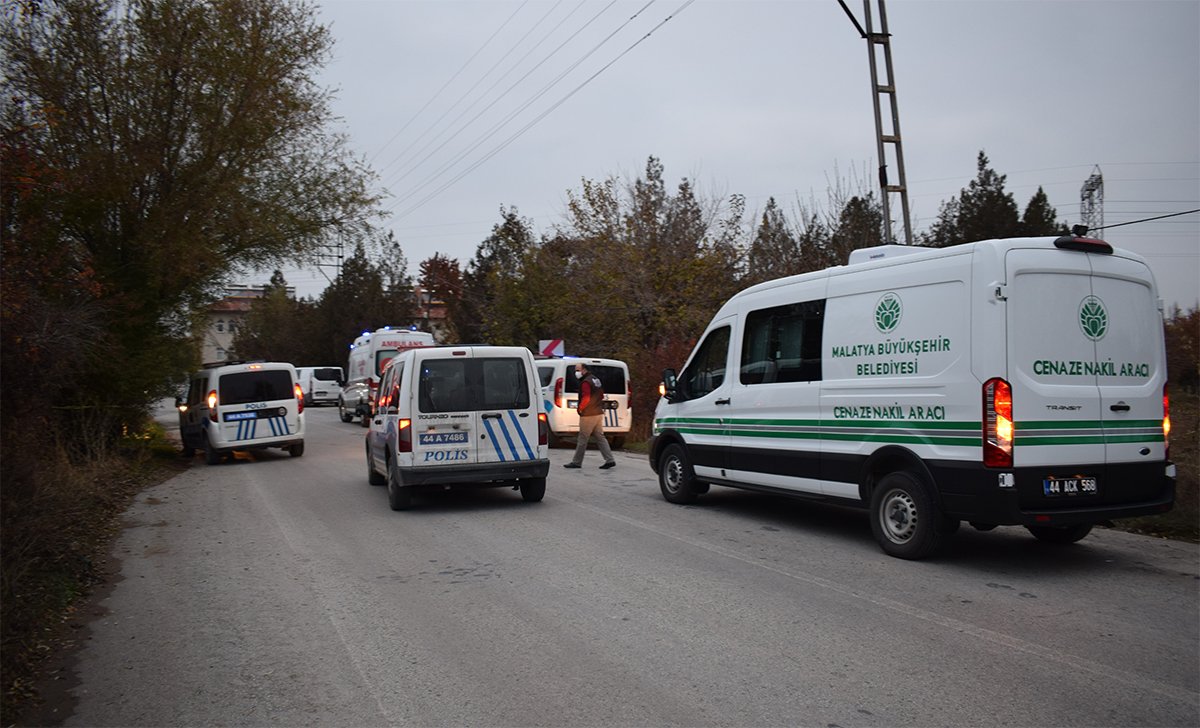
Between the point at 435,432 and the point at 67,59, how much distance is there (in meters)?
10.2

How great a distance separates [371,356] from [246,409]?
1097 cm

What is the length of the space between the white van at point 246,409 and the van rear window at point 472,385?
27.5 feet

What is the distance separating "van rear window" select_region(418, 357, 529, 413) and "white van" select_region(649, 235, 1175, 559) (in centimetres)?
405

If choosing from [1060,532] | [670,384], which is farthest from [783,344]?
[1060,532]

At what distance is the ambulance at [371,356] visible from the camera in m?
28.8

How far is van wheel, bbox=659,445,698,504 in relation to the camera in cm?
1097

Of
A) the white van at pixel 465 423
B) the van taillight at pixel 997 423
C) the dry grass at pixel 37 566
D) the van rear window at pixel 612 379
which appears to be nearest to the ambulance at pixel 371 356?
the van rear window at pixel 612 379

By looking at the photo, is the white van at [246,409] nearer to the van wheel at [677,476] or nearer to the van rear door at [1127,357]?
the van wheel at [677,476]

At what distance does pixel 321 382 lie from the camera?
49.2 m

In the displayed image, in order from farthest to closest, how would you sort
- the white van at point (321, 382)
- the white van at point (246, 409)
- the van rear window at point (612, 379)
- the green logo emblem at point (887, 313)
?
the white van at point (321, 382)
the van rear window at point (612, 379)
the white van at point (246, 409)
the green logo emblem at point (887, 313)

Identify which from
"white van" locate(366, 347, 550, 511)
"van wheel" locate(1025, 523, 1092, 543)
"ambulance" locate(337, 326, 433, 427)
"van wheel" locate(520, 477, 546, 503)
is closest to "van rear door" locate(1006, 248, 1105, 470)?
"van wheel" locate(1025, 523, 1092, 543)

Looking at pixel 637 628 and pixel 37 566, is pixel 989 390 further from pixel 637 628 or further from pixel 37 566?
pixel 37 566

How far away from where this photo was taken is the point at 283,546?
8.89 meters

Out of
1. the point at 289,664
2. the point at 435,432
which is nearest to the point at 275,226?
the point at 435,432
